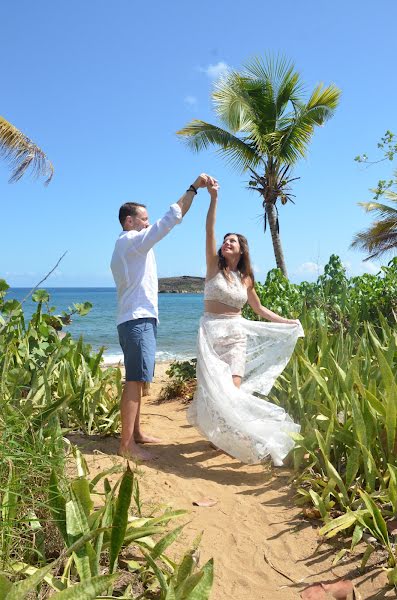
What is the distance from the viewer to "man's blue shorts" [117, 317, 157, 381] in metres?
3.88

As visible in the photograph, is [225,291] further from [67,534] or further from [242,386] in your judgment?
[67,534]

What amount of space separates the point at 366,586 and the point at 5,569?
148 cm

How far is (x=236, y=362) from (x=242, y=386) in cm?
19

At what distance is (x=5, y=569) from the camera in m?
1.95

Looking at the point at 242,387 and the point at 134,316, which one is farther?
the point at 242,387

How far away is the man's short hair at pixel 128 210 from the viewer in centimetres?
405

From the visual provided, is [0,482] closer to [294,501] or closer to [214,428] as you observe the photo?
[294,501]

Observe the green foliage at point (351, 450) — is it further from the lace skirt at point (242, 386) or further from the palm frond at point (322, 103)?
the palm frond at point (322, 103)

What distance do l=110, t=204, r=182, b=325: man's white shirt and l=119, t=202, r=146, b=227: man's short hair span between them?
141mm

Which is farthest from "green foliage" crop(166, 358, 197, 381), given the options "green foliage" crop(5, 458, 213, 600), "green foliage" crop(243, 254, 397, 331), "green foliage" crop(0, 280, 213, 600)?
"green foliage" crop(5, 458, 213, 600)

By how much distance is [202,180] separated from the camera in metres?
4.01

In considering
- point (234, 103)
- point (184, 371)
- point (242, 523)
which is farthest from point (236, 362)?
point (234, 103)

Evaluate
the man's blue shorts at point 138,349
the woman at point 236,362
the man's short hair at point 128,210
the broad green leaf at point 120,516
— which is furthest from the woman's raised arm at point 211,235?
the broad green leaf at point 120,516

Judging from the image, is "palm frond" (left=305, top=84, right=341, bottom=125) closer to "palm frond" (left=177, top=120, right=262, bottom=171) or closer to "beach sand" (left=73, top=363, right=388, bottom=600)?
"palm frond" (left=177, top=120, right=262, bottom=171)
